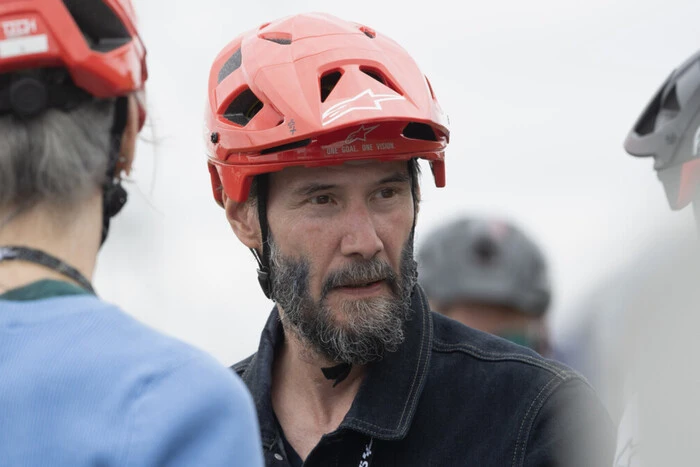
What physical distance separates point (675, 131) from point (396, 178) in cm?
147

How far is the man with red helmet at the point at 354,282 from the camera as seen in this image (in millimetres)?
2969

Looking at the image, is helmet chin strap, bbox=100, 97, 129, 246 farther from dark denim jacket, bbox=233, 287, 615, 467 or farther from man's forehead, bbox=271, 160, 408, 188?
man's forehead, bbox=271, 160, 408, 188

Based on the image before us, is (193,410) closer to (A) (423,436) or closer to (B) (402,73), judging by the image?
(A) (423,436)

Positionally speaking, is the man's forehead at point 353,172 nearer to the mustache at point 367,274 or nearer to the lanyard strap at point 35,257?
the mustache at point 367,274

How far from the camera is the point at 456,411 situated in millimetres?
3029

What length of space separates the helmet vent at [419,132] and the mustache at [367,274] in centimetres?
44

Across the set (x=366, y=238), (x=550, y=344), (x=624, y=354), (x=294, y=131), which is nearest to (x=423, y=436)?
(x=366, y=238)

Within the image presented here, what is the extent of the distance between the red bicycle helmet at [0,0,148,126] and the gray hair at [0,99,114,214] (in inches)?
3.7

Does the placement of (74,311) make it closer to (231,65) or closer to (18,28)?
(18,28)

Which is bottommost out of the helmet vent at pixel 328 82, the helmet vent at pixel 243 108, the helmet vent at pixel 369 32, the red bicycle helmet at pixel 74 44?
the helmet vent at pixel 243 108

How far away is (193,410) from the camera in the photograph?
1599 mm

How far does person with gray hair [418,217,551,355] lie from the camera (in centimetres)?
554

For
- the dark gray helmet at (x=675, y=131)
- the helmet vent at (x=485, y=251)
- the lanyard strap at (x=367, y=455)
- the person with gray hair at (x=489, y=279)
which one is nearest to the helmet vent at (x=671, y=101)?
the dark gray helmet at (x=675, y=131)

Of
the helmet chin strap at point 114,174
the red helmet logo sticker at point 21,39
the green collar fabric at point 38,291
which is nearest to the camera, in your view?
the green collar fabric at point 38,291
